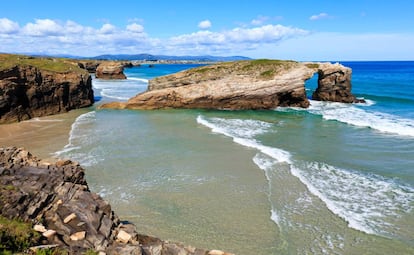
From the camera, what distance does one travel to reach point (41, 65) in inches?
1373

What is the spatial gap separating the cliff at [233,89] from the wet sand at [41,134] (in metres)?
7.75

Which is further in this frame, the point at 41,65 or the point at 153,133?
the point at 41,65

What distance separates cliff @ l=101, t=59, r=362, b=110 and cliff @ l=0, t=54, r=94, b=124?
3.24m

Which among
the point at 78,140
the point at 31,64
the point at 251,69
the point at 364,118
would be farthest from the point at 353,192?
the point at 31,64

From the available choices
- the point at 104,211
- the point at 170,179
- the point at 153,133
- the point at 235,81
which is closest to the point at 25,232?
the point at 104,211

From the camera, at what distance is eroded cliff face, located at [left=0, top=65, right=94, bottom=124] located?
94.5 feet

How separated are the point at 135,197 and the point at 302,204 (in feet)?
20.0

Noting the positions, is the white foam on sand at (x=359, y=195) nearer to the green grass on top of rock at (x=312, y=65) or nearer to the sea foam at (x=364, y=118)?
the sea foam at (x=364, y=118)

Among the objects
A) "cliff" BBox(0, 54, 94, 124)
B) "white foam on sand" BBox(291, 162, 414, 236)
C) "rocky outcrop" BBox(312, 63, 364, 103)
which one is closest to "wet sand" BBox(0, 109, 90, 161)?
"cliff" BBox(0, 54, 94, 124)

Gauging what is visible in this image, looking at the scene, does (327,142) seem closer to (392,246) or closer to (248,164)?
(248,164)

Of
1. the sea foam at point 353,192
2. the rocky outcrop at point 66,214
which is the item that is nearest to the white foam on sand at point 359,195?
the sea foam at point 353,192

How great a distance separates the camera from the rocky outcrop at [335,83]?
40.8 m

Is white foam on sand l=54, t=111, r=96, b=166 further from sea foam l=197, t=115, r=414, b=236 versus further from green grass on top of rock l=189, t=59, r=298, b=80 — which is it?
green grass on top of rock l=189, t=59, r=298, b=80

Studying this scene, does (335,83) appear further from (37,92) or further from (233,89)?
(37,92)
